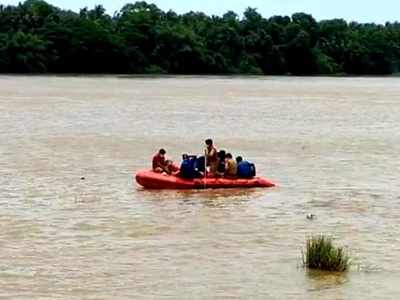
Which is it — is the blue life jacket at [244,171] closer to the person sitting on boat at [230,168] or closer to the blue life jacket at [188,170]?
the person sitting on boat at [230,168]

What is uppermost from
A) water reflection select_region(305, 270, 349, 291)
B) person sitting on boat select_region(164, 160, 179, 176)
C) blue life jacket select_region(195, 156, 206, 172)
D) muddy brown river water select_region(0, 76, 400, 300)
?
blue life jacket select_region(195, 156, 206, 172)

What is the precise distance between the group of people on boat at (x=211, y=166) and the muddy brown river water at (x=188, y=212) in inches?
17.2

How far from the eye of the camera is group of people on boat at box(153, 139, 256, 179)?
21.0m

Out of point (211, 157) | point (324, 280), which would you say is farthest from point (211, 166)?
point (324, 280)

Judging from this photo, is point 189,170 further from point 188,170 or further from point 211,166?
point 211,166

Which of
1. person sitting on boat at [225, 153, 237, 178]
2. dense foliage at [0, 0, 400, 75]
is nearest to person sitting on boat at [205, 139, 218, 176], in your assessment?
person sitting on boat at [225, 153, 237, 178]

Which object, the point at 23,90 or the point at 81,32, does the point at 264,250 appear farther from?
the point at 81,32

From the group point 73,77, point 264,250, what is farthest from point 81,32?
point 264,250

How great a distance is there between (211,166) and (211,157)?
358mm

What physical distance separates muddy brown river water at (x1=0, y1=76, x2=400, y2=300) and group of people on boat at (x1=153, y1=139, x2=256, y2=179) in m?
0.44

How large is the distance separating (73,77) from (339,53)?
29198 mm

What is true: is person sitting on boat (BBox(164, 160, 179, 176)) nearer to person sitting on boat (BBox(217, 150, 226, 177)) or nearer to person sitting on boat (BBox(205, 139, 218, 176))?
person sitting on boat (BBox(205, 139, 218, 176))

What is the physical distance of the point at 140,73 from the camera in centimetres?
9300

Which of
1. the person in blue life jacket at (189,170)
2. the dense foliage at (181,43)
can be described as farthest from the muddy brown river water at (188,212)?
the dense foliage at (181,43)
